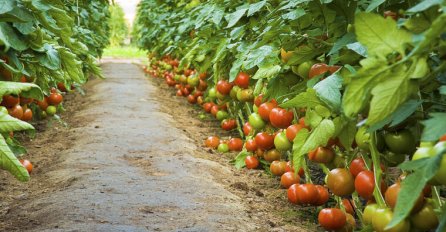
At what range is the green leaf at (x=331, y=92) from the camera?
1.64 meters

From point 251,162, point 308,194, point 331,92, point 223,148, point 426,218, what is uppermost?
point 331,92

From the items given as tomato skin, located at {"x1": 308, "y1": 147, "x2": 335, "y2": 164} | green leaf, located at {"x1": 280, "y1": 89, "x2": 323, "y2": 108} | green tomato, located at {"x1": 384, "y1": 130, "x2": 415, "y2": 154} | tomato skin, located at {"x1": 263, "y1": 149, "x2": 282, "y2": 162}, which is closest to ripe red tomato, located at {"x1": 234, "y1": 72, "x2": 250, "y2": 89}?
tomato skin, located at {"x1": 263, "y1": 149, "x2": 282, "y2": 162}

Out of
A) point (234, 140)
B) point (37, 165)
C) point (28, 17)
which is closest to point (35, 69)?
point (28, 17)

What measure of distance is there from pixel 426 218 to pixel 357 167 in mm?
562

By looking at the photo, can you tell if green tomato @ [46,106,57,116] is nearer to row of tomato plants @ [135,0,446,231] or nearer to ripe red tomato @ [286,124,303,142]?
row of tomato plants @ [135,0,446,231]

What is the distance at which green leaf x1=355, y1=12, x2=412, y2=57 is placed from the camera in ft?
3.93

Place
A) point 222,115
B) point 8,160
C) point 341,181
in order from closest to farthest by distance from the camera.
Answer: point 8,160, point 341,181, point 222,115

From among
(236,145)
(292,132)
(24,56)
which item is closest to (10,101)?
(24,56)

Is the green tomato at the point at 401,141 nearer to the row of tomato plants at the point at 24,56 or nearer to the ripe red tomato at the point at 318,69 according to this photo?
the ripe red tomato at the point at 318,69

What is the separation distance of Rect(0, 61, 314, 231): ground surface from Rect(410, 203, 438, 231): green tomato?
54.2 inches

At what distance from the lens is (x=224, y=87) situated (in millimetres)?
4633

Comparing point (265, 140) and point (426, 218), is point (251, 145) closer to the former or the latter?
point (265, 140)

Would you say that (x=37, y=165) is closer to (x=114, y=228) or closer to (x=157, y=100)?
(x=114, y=228)

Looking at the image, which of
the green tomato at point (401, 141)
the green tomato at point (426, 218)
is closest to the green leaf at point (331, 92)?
the green tomato at point (401, 141)
